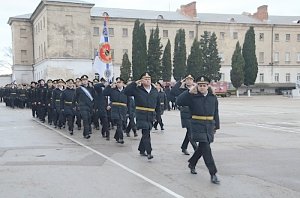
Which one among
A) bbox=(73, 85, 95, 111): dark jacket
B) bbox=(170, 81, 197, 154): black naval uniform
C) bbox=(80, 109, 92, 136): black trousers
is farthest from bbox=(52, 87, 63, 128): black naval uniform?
bbox=(170, 81, 197, 154): black naval uniform

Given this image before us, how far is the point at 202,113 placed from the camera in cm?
772

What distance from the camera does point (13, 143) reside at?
497 inches

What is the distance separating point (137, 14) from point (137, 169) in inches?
2701

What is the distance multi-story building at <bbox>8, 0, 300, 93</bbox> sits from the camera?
207 feet

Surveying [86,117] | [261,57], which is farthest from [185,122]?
[261,57]

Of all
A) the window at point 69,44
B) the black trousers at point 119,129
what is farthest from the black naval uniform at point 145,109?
the window at point 69,44

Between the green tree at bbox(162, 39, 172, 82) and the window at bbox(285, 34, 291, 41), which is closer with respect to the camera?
the green tree at bbox(162, 39, 172, 82)

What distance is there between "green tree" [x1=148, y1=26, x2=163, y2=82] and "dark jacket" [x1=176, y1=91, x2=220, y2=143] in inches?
2164

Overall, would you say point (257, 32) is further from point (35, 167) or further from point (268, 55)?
point (35, 167)

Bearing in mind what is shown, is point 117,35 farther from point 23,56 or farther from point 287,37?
point 287,37

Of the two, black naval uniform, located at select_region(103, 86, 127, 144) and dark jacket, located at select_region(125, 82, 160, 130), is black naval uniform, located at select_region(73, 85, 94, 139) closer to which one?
black naval uniform, located at select_region(103, 86, 127, 144)

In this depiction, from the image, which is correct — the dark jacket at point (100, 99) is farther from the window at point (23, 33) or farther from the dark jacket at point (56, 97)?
the window at point (23, 33)

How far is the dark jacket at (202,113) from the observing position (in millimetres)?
7672

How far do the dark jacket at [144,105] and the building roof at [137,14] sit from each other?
6423cm
